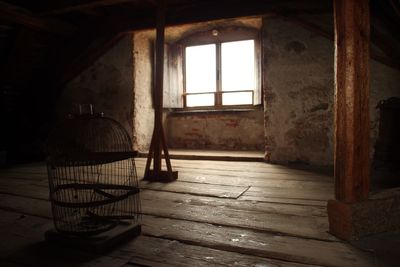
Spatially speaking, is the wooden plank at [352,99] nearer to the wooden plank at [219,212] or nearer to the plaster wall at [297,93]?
the wooden plank at [219,212]

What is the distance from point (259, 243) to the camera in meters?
1.65

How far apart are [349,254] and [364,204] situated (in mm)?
340

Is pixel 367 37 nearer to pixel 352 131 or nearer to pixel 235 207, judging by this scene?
pixel 352 131

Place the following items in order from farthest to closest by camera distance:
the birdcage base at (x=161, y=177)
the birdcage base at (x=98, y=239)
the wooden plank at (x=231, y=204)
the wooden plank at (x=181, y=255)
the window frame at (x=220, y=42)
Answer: the window frame at (x=220, y=42) < the birdcage base at (x=161, y=177) < the wooden plank at (x=231, y=204) < the birdcage base at (x=98, y=239) < the wooden plank at (x=181, y=255)

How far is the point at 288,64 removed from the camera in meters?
4.32

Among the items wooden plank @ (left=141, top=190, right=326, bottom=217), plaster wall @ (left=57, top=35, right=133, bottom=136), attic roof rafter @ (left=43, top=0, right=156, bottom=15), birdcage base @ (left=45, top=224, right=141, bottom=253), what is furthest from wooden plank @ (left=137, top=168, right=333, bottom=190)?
attic roof rafter @ (left=43, top=0, right=156, bottom=15)

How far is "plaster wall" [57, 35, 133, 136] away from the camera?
5363 millimetres

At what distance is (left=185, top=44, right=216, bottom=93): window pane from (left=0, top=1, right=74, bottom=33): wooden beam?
2.56 m

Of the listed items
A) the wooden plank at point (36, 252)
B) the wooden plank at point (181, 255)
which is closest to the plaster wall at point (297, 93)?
the wooden plank at point (181, 255)

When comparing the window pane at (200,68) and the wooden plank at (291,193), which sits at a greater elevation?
the window pane at (200,68)

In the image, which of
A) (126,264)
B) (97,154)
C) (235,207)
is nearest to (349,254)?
(235,207)

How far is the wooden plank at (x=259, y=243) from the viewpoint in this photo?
145cm

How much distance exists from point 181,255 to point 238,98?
483 centimetres

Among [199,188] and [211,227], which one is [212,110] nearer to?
[199,188]
